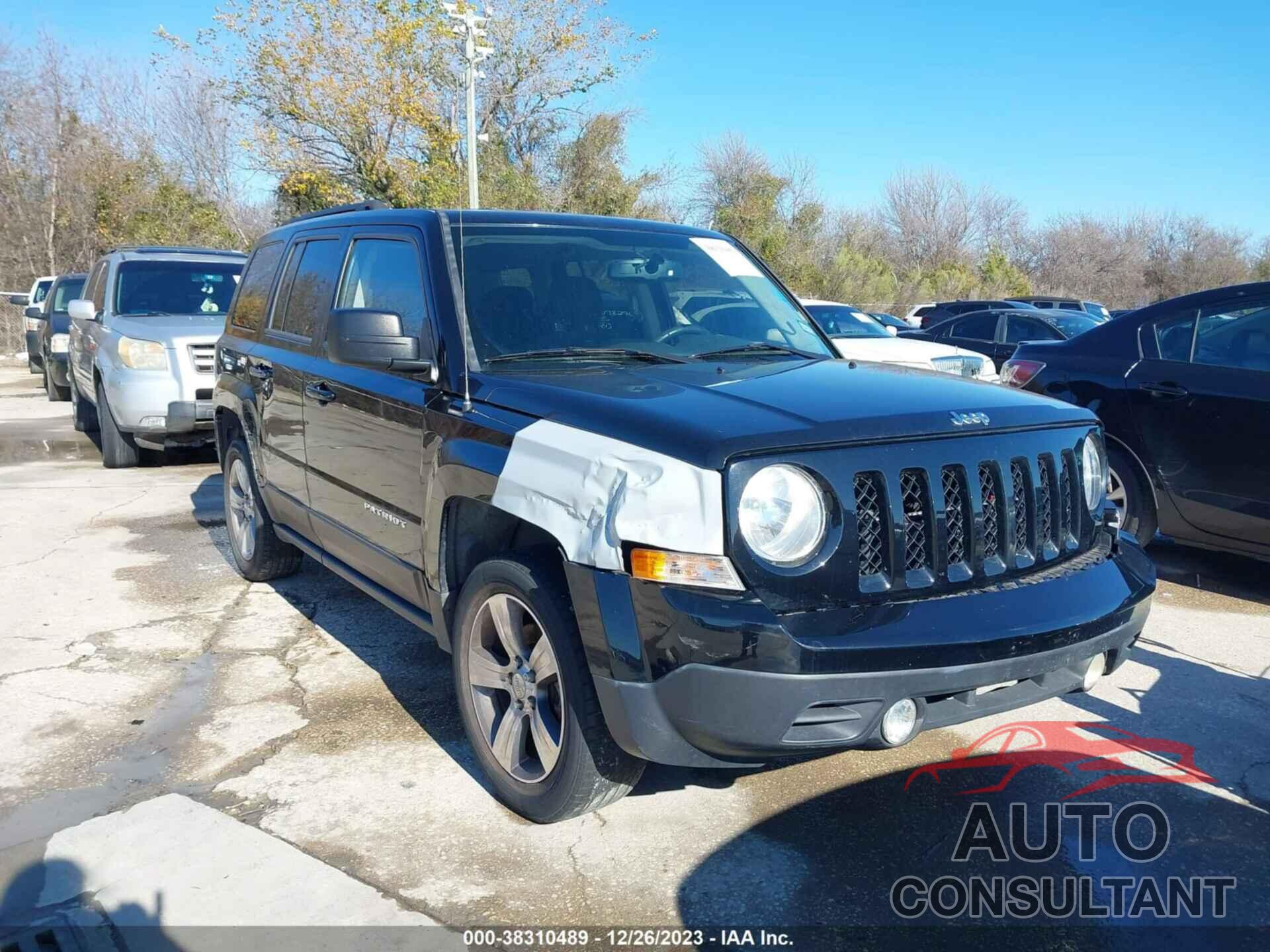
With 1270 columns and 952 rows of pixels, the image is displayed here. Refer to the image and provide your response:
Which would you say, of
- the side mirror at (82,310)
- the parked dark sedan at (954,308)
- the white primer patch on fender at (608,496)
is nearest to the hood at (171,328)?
the side mirror at (82,310)

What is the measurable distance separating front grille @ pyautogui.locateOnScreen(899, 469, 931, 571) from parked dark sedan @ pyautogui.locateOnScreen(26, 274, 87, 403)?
1488 centimetres

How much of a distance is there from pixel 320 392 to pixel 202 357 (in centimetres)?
530

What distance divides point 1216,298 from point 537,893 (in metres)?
5.12

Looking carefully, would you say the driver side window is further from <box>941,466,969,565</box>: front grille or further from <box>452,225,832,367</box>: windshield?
<box>941,466,969,565</box>: front grille

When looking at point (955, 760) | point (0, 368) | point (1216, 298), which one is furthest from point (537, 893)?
point (0, 368)

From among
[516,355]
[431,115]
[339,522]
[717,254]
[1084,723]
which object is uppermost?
[431,115]

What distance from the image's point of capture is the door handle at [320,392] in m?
4.29

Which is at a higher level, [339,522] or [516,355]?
[516,355]

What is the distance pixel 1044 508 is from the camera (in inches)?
123

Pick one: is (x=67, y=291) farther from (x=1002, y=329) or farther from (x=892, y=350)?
(x=1002, y=329)

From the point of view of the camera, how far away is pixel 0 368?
22906 mm

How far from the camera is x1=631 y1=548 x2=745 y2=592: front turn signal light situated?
257 centimetres

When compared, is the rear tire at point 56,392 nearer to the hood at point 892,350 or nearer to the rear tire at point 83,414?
the rear tire at point 83,414

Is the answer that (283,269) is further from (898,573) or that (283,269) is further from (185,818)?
(898,573)
